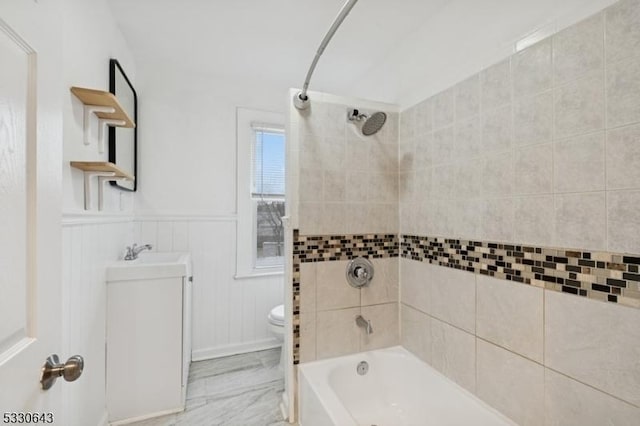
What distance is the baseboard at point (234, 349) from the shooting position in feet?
8.38

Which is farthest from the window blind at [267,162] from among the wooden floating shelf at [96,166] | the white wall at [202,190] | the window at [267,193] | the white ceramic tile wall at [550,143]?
the white ceramic tile wall at [550,143]

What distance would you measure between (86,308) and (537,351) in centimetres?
200

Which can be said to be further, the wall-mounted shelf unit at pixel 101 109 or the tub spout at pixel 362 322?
the tub spout at pixel 362 322

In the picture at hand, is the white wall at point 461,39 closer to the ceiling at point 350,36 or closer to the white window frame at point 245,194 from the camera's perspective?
the ceiling at point 350,36

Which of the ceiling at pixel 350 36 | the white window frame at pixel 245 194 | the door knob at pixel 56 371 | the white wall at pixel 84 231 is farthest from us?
the white window frame at pixel 245 194

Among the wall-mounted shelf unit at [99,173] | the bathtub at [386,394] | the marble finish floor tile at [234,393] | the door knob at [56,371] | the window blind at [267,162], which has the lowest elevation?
the marble finish floor tile at [234,393]

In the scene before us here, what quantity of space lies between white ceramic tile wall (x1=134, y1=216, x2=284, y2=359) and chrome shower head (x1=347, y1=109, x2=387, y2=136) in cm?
148

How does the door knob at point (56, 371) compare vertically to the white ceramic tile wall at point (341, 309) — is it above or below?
above

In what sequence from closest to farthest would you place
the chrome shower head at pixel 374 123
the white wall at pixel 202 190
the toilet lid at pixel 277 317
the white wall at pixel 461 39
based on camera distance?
the white wall at pixel 461 39 → the chrome shower head at pixel 374 123 → the toilet lid at pixel 277 317 → the white wall at pixel 202 190

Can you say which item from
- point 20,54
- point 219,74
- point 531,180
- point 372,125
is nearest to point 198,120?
point 219,74

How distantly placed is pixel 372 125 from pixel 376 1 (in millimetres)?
701

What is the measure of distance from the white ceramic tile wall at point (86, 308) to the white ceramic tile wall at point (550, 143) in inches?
70.7

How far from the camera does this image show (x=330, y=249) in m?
1.83

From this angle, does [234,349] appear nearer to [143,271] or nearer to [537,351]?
[143,271]
